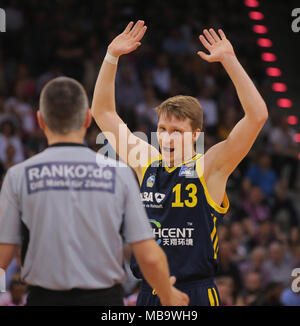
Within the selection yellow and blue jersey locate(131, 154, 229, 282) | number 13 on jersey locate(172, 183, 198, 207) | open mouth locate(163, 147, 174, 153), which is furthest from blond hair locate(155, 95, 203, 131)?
number 13 on jersey locate(172, 183, 198, 207)

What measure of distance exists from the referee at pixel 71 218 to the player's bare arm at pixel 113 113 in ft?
4.27

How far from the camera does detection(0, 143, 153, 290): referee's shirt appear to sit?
3.06 metres

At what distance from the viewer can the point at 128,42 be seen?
4.44 m

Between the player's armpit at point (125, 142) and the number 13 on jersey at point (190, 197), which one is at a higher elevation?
the player's armpit at point (125, 142)

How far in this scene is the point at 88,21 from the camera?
12602mm

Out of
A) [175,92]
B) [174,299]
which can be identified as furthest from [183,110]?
[175,92]

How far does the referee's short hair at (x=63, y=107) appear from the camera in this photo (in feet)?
10.3

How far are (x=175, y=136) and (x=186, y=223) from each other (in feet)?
1.90

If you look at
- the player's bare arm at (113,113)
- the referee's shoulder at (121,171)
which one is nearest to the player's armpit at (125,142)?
the player's bare arm at (113,113)
